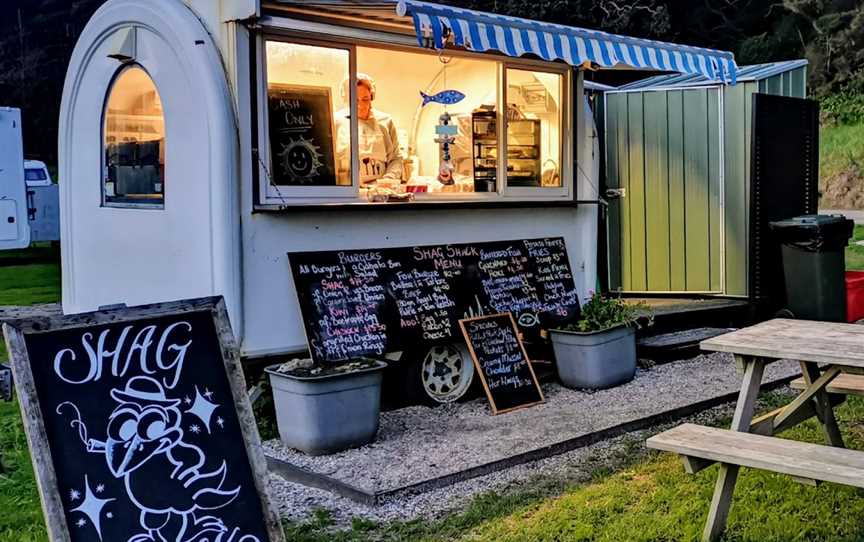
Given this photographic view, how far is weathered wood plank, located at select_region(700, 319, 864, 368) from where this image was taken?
12.3 ft

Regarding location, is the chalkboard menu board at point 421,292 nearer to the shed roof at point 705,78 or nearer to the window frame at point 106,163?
the window frame at point 106,163

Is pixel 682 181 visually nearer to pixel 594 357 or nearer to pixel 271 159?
pixel 594 357

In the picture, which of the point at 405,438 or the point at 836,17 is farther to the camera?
the point at 836,17

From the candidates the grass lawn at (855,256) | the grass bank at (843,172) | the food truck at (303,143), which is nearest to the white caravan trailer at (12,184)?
the food truck at (303,143)

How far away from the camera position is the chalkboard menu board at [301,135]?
576 centimetres

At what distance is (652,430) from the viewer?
18.5 feet

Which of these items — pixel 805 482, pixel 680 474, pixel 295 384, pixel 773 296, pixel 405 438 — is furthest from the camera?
pixel 773 296

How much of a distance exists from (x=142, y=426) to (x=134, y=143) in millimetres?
3753

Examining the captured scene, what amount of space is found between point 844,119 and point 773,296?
2245cm

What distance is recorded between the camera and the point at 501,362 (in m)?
6.27

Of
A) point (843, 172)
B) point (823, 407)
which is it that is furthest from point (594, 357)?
point (843, 172)

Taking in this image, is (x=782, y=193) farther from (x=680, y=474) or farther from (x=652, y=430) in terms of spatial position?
(x=680, y=474)

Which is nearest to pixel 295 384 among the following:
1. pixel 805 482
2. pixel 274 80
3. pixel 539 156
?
pixel 274 80

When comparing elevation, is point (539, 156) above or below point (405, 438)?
above
